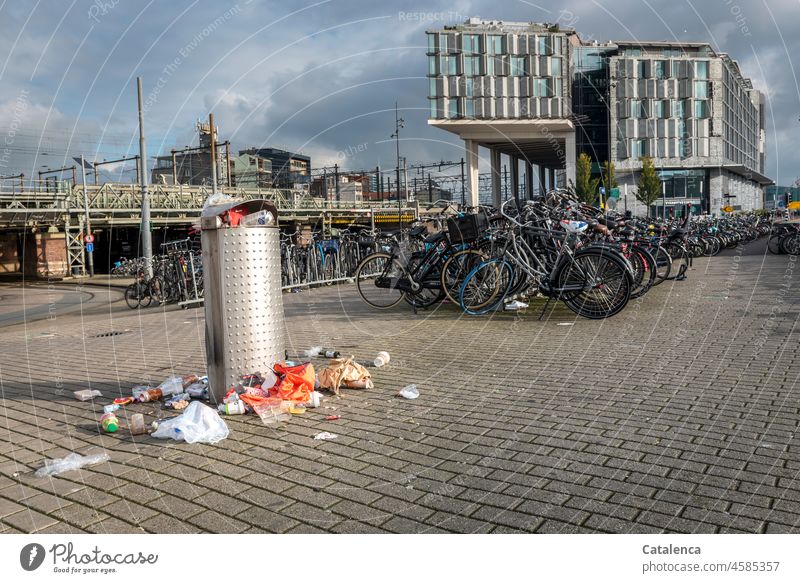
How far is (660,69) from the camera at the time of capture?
62.3 m

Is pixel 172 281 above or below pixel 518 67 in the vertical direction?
below

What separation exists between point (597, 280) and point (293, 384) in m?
4.71

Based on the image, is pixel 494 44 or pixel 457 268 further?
pixel 494 44

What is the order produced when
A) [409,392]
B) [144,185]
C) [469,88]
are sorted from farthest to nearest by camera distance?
1. [469,88]
2. [144,185]
3. [409,392]

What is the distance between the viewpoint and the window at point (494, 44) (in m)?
57.7

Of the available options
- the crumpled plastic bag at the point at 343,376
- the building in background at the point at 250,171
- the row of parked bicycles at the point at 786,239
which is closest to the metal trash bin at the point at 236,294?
the crumpled plastic bag at the point at 343,376

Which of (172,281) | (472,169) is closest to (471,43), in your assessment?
(472,169)

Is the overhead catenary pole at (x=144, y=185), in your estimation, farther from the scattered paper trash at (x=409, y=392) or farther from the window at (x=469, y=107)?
the window at (x=469, y=107)

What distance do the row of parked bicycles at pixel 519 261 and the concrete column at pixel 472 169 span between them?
177 feet

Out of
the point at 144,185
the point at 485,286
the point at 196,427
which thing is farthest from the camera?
the point at 144,185

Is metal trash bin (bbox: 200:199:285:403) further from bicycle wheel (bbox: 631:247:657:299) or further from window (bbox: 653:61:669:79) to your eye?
window (bbox: 653:61:669:79)

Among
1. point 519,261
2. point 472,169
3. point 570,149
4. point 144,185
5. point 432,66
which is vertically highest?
point 432,66

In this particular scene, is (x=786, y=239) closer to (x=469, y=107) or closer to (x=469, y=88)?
(x=469, y=107)
